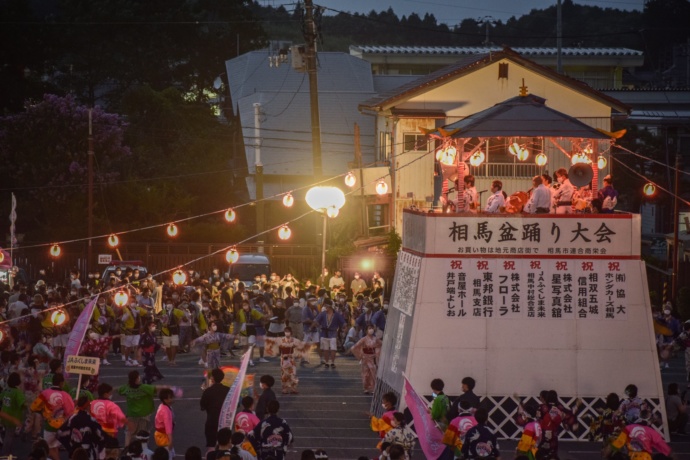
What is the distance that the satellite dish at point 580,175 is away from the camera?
22531 millimetres

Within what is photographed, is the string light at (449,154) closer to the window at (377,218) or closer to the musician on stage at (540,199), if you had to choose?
the musician on stage at (540,199)

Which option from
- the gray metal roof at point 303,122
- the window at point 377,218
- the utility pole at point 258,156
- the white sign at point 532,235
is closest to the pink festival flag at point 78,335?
the white sign at point 532,235

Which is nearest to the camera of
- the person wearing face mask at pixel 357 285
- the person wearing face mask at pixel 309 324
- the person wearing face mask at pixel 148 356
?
the person wearing face mask at pixel 148 356

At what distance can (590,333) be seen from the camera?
69.9ft

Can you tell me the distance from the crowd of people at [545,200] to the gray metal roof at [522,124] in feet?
2.89

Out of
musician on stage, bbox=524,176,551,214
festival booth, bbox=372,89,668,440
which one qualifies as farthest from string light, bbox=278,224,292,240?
musician on stage, bbox=524,176,551,214

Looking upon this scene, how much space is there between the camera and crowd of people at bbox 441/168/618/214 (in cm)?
2175

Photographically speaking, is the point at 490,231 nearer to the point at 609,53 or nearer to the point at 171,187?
the point at 171,187

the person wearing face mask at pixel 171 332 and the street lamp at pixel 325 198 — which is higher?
the street lamp at pixel 325 198

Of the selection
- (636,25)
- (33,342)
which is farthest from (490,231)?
(636,25)

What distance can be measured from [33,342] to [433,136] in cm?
1171

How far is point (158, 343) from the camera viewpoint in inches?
1134

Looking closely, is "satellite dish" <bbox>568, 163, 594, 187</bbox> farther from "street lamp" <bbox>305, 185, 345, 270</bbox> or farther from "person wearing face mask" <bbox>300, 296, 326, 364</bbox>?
"street lamp" <bbox>305, 185, 345, 270</bbox>

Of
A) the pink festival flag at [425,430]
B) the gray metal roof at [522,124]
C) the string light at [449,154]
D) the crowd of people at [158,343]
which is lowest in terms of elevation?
the crowd of people at [158,343]
